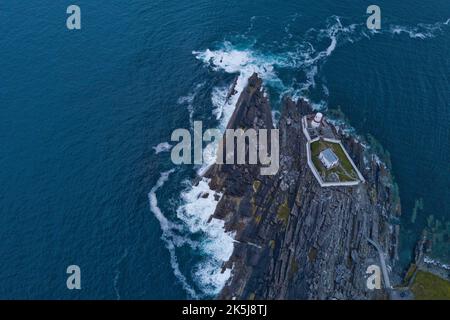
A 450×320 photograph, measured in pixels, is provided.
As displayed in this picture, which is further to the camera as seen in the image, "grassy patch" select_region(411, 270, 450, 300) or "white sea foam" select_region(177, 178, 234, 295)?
"white sea foam" select_region(177, 178, 234, 295)

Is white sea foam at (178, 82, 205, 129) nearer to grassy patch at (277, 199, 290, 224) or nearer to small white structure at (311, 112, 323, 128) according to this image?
small white structure at (311, 112, 323, 128)

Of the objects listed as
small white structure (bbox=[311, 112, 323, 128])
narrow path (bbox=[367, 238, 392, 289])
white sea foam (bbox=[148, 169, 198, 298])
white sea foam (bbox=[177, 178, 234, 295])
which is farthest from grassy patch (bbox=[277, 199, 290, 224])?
small white structure (bbox=[311, 112, 323, 128])

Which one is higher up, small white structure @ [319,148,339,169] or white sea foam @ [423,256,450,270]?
small white structure @ [319,148,339,169]

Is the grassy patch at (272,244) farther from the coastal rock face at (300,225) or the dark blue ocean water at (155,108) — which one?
the dark blue ocean water at (155,108)

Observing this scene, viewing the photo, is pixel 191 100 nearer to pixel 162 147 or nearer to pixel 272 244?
pixel 162 147

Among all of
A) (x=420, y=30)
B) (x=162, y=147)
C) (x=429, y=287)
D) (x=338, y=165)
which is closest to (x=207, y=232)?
(x=162, y=147)
